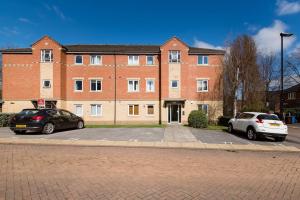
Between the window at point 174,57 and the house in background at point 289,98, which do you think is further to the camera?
the house in background at point 289,98

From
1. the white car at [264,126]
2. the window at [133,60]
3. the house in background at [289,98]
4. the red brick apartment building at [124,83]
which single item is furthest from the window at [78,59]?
the house in background at [289,98]

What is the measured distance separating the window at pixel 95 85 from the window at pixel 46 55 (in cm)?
512

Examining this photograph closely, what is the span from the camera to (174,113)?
89.8 feet

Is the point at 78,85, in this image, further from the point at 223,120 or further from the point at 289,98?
the point at 289,98

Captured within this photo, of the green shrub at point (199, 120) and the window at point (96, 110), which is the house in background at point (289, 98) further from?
the window at point (96, 110)

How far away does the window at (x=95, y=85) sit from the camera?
2806 centimetres

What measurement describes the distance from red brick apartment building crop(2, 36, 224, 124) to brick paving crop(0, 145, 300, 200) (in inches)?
717

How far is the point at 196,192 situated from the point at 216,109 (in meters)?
23.4

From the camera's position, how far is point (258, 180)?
249 inches

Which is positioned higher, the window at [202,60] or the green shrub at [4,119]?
the window at [202,60]

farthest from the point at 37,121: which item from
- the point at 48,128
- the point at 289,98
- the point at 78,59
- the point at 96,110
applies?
the point at 289,98

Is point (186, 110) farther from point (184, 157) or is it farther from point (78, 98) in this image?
point (184, 157)

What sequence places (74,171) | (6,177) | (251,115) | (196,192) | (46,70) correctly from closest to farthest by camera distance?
(196,192) → (6,177) → (74,171) → (251,115) → (46,70)

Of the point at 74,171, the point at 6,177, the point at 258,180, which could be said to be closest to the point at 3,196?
the point at 6,177
